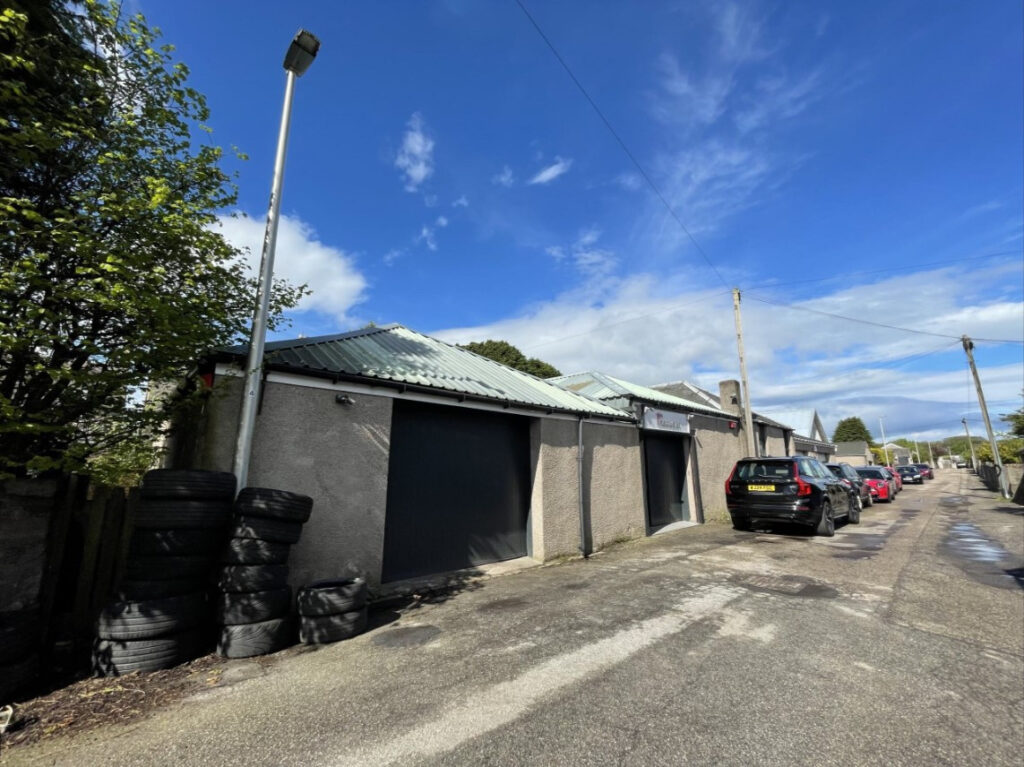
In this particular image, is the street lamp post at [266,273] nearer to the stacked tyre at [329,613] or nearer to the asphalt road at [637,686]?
the stacked tyre at [329,613]

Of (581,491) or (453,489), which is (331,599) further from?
(581,491)

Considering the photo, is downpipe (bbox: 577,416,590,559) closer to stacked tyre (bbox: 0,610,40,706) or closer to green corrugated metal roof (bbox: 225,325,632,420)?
green corrugated metal roof (bbox: 225,325,632,420)

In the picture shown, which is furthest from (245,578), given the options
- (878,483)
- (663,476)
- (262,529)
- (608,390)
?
(878,483)

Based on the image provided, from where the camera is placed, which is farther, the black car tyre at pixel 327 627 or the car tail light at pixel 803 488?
the car tail light at pixel 803 488

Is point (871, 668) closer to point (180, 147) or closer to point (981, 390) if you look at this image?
point (180, 147)

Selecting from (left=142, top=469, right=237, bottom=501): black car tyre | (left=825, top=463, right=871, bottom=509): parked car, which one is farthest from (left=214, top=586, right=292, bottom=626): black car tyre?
(left=825, top=463, right=871, bottom=509): parked car

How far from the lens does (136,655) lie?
3.64 metres

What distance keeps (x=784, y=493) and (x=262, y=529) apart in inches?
415

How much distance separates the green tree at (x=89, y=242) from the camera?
3498 millimetres

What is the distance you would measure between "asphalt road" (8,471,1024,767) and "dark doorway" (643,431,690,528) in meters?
5.83

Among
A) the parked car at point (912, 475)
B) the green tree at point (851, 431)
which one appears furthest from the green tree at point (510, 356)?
the green tree at point (851, 431)

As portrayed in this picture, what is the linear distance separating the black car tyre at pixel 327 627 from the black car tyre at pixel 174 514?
1.32 metres

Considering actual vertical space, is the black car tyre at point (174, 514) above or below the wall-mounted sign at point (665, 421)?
below

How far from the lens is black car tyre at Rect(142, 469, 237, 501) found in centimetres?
401
